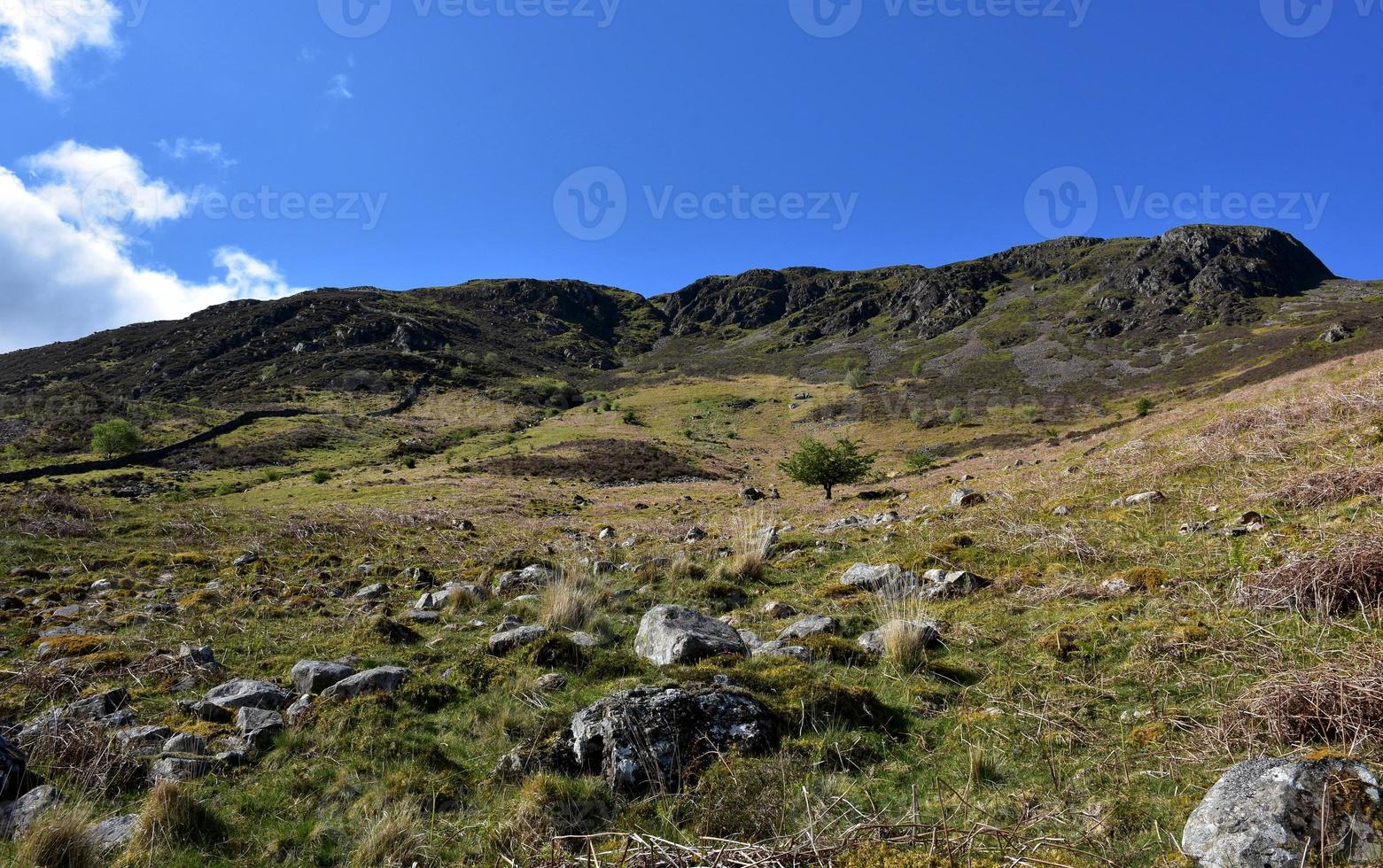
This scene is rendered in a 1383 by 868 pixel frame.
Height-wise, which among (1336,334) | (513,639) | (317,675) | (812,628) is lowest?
(812,628)

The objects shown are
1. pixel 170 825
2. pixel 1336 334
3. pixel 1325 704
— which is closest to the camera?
pixel 1325 704

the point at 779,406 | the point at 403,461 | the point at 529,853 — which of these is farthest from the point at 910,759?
the point at 779,406

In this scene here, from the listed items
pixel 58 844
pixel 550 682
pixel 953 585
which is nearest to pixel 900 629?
pixel 953 585

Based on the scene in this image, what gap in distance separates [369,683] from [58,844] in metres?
2.35

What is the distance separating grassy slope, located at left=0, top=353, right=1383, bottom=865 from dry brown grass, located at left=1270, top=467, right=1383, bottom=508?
1.23ft

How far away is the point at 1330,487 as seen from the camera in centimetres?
703

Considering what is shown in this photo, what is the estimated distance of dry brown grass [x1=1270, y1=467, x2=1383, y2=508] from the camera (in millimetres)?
6738

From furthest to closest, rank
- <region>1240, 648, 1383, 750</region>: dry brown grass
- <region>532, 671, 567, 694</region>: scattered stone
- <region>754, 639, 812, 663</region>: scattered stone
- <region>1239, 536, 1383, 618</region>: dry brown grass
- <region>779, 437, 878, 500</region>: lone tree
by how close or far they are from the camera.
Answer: <region>779, 437, 878, 500</region>: lone tree → <region>754, 639, 812, 663</region>: scattered stone → <region>532, 671, 567, 694</region>: scattered stone → <region>1239, 536, 1383, 618</region>: dry brown grass → <region>1240, 648, 1383, 750</region>: dry brown grass

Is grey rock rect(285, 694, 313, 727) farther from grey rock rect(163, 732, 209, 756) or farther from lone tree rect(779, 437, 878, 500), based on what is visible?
lone tree rect(779, 437, 878, 500)

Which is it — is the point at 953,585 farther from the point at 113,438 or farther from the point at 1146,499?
the point at 113,438

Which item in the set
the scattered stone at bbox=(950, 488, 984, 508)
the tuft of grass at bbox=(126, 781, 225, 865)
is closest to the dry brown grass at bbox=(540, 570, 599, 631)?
the tuft of grass at bbox=(126, 781, 225, 865)

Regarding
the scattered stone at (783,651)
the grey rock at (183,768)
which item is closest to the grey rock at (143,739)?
the grey rock at (183,768)

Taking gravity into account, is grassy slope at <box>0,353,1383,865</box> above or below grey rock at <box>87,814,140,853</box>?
below

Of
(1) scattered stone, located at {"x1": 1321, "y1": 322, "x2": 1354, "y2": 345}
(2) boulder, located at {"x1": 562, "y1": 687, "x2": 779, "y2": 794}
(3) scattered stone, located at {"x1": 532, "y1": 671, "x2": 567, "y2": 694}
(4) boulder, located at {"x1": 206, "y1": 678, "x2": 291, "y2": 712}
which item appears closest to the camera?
(2) boulder, located at {"x1": 562, "y1": 687, "x2": 779, "y2": 794}
